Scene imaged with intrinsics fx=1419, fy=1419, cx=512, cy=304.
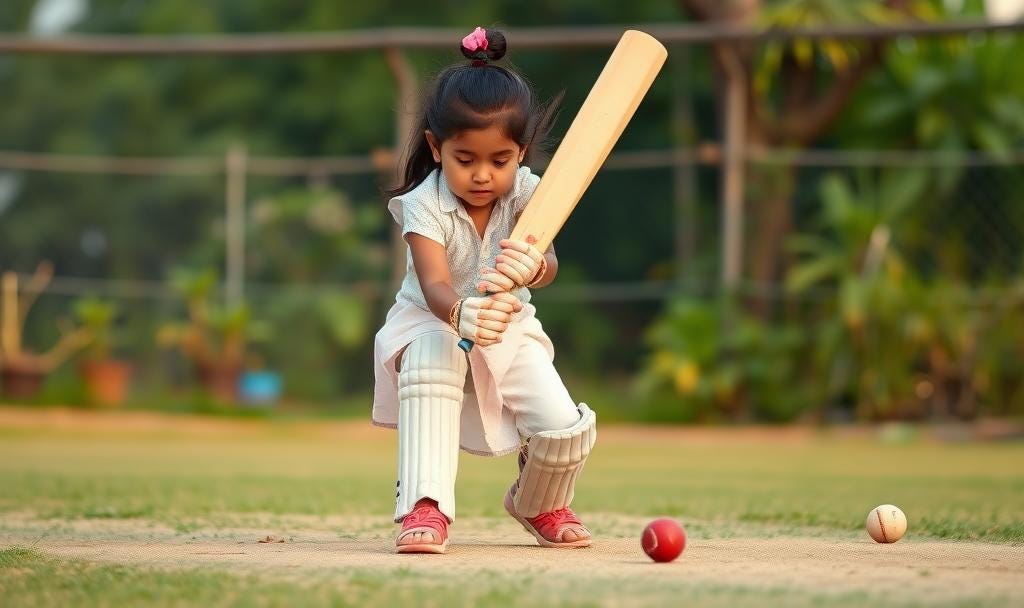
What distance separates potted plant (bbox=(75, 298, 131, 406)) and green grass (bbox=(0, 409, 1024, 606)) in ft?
5.01

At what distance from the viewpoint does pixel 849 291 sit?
11.2 m

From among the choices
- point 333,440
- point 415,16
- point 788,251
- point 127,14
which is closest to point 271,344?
Result: point 333,440

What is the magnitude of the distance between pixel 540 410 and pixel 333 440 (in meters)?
6.76

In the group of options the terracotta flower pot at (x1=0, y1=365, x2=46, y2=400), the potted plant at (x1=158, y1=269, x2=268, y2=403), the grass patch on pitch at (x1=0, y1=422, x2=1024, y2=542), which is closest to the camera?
the grass patch on pitch at (x1=0, y1=422, x2=1024, y2=542)

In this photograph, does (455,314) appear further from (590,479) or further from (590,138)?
(590,479)

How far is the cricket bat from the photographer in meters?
3.65

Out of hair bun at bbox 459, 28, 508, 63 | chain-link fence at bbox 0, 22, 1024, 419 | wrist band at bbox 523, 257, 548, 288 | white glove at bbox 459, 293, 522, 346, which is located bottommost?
white glove at bbox 459, 293, 522, 346

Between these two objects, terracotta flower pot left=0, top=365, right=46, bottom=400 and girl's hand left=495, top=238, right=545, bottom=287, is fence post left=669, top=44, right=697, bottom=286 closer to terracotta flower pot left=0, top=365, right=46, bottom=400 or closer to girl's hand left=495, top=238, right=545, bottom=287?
terracotta flower pot left=0, top=365, right=46, bottom=400

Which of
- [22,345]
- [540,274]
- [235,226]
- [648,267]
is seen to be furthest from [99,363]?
[540,274]

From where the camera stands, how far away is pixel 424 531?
3393 mm

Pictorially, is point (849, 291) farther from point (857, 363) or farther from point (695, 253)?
point (695, 253)

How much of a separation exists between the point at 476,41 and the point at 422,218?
522 millimetres

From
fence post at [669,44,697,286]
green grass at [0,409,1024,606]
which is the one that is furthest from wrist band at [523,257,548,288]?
fence post at [669,44,697,286]

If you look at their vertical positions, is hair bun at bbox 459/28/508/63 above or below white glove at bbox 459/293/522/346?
above
